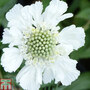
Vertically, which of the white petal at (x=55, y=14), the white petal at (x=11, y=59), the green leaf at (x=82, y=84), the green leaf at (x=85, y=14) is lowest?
the green leaf at (x=82, y=84)

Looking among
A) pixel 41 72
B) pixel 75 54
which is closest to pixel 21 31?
pixel 41 72

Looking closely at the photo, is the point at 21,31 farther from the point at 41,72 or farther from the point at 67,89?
the point at 67,89

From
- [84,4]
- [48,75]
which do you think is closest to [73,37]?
[48,75]

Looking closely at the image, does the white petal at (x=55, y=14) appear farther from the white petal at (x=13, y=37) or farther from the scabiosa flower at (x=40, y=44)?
the white petal at (x=13, y=37)

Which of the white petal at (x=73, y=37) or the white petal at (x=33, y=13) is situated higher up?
the white petal at (x=33, y=13)

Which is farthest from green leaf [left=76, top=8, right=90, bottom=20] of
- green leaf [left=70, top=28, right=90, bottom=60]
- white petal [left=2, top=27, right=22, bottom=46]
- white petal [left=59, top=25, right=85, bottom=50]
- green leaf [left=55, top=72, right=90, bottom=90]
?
white petal [left=2, top=27, right=22, bottom=46]

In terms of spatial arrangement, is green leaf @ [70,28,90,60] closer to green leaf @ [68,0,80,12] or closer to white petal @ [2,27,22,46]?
green leaf @ [68,0,80,12]

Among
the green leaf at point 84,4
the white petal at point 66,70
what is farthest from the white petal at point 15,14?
the green leaf at point 84,4

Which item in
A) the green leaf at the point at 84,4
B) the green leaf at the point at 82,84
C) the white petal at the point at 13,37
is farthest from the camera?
the green leaf at the point at 84,4
